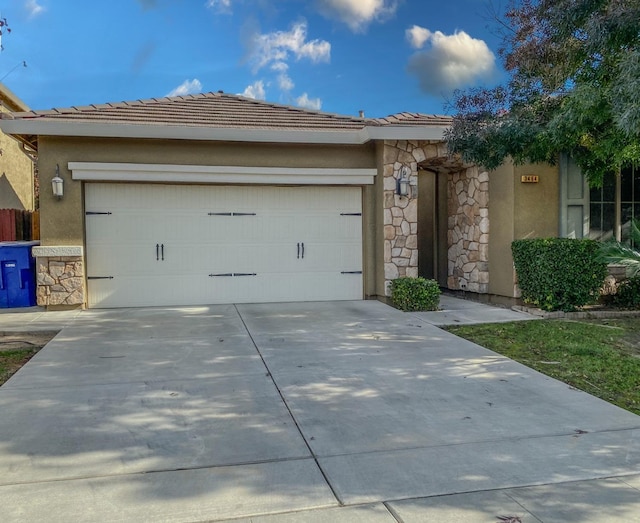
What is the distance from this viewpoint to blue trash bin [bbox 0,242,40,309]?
891 centimetres

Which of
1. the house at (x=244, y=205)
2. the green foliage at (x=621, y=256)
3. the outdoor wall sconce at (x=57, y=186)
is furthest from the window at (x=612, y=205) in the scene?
the outdoor wall sconce at (x=57, y=186)

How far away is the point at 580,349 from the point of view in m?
6.17

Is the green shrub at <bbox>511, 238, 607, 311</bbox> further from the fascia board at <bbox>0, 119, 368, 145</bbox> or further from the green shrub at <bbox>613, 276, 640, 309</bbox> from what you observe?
the fascia board at <bbox>0, 119, 368, 145</bbox>

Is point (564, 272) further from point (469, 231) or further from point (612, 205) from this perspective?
point (469, 231)

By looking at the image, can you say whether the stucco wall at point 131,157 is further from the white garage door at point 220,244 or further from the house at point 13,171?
the house at point 13,171

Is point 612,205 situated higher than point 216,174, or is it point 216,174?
point 216,174

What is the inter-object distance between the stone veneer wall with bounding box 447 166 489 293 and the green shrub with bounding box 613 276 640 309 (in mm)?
2203

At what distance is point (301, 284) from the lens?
1008cm

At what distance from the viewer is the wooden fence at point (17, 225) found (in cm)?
1123

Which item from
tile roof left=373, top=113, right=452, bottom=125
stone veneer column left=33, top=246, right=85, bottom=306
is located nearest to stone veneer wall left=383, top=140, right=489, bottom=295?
tile roof left=373, top=113, right=452, bottom=125

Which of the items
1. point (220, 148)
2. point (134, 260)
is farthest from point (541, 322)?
point (134, 260)

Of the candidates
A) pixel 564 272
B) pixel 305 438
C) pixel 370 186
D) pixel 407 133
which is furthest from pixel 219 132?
pixel 305 438

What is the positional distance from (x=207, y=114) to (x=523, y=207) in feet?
20.2

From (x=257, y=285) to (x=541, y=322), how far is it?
16.5 ft
